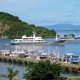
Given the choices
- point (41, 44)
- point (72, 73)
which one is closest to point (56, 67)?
point (72, 73)

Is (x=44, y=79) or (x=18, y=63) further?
(x=18, y=63)

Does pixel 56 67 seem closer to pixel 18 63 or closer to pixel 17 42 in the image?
pixel 18 63

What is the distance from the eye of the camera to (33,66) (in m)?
47.8

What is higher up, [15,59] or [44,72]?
[44,72]

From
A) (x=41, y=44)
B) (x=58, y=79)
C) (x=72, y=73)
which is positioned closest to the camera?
(x=58, y=79)

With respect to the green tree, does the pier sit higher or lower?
lower

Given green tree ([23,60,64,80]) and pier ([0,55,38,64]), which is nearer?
green tree ([23,60,64,80])

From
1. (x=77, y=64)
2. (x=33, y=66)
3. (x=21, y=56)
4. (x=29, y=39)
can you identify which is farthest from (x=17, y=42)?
(x=33, y=66)

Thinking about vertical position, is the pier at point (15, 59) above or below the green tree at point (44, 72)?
below

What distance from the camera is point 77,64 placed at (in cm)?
8306

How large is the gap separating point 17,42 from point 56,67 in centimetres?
14584

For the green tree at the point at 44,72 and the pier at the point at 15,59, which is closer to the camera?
the green tree at the point at 44,72

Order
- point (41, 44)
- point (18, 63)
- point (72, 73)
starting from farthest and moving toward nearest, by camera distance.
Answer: point (41, 44)
point (18, 63)
point (72, 73)

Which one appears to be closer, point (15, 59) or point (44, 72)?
point (44, 72)
